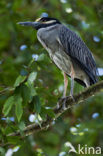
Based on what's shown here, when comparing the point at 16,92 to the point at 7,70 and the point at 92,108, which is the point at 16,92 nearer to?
the point at 7,70

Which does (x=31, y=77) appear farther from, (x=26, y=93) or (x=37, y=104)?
(x=37, y=104)

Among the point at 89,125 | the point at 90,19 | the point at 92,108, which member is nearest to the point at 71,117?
the point at 92,108

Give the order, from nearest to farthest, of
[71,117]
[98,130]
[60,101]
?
[60,101] → [98,130] → [71,117]

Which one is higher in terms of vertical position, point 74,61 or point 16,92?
point 16,92

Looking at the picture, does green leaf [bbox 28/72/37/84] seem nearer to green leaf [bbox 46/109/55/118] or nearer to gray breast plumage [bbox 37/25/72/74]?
green leaf [bbox 46/109/55/118]

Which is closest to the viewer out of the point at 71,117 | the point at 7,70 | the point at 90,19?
the point at 7,70

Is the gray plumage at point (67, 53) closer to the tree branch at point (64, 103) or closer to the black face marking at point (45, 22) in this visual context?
the black face marking at point (45, 22)

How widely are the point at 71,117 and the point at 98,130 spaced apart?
1488 millimetres

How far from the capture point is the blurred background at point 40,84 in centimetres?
365

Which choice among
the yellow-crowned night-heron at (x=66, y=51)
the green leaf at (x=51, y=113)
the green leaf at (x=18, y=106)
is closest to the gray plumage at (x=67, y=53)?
the yellow-crowned night-heron at (x=66, y=51)

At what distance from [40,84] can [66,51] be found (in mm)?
546

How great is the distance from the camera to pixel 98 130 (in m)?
4.76

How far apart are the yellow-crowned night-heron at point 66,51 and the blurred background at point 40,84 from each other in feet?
0.47

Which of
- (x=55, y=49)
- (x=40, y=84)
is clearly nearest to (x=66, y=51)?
(x=55, y=49)
